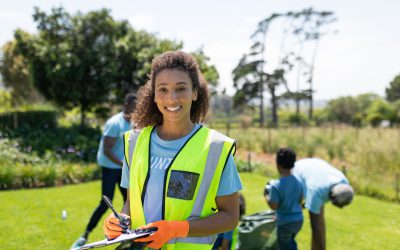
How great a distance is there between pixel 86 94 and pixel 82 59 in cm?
145

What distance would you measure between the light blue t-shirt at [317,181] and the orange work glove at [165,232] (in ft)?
10.1

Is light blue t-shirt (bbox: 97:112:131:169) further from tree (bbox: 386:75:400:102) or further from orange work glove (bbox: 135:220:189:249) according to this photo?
tree (bbox: 386:75:400:102)

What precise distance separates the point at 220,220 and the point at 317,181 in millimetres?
3032

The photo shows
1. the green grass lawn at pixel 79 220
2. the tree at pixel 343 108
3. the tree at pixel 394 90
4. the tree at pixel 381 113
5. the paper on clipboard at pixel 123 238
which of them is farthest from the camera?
the tree at pixel 343 108

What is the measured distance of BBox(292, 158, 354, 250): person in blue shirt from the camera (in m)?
4.48

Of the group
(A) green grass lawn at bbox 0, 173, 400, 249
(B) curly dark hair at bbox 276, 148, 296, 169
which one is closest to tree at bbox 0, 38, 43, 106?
(A) green grass lawn at bbox 0, 173, 400, 249

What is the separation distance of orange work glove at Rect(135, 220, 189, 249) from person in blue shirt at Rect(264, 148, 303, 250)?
2579mm

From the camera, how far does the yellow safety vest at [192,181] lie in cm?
188

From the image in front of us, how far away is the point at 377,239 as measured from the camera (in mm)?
6348

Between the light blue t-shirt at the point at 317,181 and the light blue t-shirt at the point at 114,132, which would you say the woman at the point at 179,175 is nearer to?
the light blue t-shirt at the point at 317,181

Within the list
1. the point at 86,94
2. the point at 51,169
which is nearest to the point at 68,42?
the point at 86,94

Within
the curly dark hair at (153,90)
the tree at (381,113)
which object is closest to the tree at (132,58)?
the curly dark hair at (153,90)

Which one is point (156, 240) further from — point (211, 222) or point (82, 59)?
point (82, 59)

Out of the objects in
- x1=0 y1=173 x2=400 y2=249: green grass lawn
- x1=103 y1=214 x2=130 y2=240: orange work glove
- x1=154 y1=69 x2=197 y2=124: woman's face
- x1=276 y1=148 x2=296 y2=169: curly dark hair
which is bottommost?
x1=0 y1=173 x2=400 y2=249: green grass lawn
